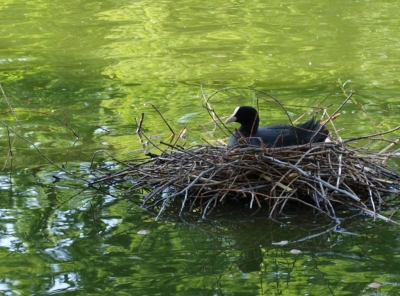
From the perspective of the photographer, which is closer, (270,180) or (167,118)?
(270,180)

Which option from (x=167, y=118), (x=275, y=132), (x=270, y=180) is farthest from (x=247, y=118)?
(x=167, y=118)

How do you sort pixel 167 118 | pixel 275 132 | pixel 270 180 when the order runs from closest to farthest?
1. pixel 270 180
2. pixel 275 132
3. pixel 167 118

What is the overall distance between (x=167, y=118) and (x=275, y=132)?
2.39m

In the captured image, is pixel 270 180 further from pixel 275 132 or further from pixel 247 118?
pixel 247 118

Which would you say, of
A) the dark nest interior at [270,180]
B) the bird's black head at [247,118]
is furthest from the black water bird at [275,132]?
the dark nest interior at [270,180]

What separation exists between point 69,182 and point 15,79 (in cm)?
415

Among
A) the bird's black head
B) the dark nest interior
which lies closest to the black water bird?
the bird's black head

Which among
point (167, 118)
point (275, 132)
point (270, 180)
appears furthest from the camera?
point (167, 118)

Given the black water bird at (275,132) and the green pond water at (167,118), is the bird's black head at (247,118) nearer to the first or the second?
the black water bird at (275,132)

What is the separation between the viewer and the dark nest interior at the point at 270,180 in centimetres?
613

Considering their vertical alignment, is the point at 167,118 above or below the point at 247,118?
below

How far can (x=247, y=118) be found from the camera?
6914 mm

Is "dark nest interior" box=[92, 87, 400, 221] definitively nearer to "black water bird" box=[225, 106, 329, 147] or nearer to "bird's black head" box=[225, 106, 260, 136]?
"black water bird" box=[225, 106, 329, 147]

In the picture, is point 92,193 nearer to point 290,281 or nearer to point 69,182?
point 69,182
